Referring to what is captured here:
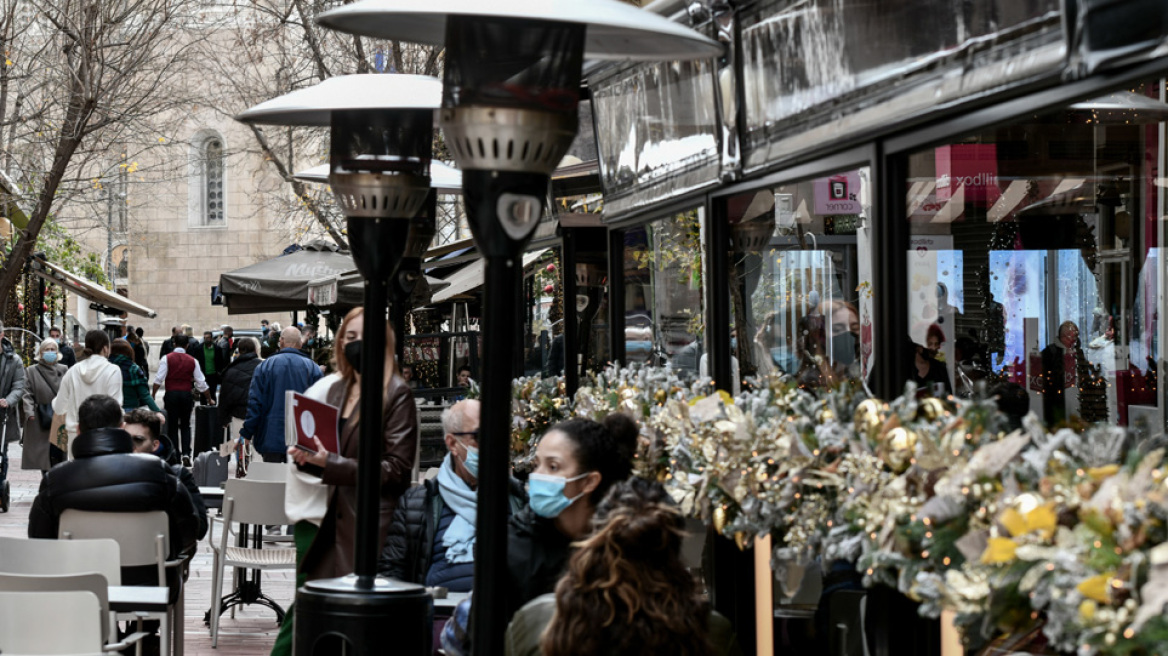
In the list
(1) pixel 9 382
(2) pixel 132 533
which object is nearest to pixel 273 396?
(1) pixel 9 382

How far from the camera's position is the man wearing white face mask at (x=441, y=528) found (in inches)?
232

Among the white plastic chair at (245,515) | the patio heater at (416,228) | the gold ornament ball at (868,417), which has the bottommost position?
the white plastic chair at (245,515)

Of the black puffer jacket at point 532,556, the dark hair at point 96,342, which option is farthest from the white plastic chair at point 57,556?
the dark hair at point 96,342

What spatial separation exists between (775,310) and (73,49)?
13.6 meters

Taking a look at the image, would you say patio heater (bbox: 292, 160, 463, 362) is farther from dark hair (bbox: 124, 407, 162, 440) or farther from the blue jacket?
the blue jacket

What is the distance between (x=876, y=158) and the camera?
397cm

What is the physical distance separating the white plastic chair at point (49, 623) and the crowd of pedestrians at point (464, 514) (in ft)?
3.42

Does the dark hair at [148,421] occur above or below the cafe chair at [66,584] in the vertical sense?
above

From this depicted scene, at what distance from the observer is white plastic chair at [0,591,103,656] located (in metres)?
5.17

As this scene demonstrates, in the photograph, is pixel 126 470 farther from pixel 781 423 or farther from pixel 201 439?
pixel 201 439

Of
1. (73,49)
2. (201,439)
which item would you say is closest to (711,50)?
(73,49)

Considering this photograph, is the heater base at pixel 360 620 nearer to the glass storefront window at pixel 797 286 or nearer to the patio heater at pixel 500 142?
the patio heater at pixel 500 142

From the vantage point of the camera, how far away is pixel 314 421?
5.73 m

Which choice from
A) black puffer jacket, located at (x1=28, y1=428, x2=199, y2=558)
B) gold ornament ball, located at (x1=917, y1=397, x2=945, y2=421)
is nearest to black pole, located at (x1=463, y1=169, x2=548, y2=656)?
gold ornament ball, located at (x1=917, y1=397, x2=945, y2=421)
